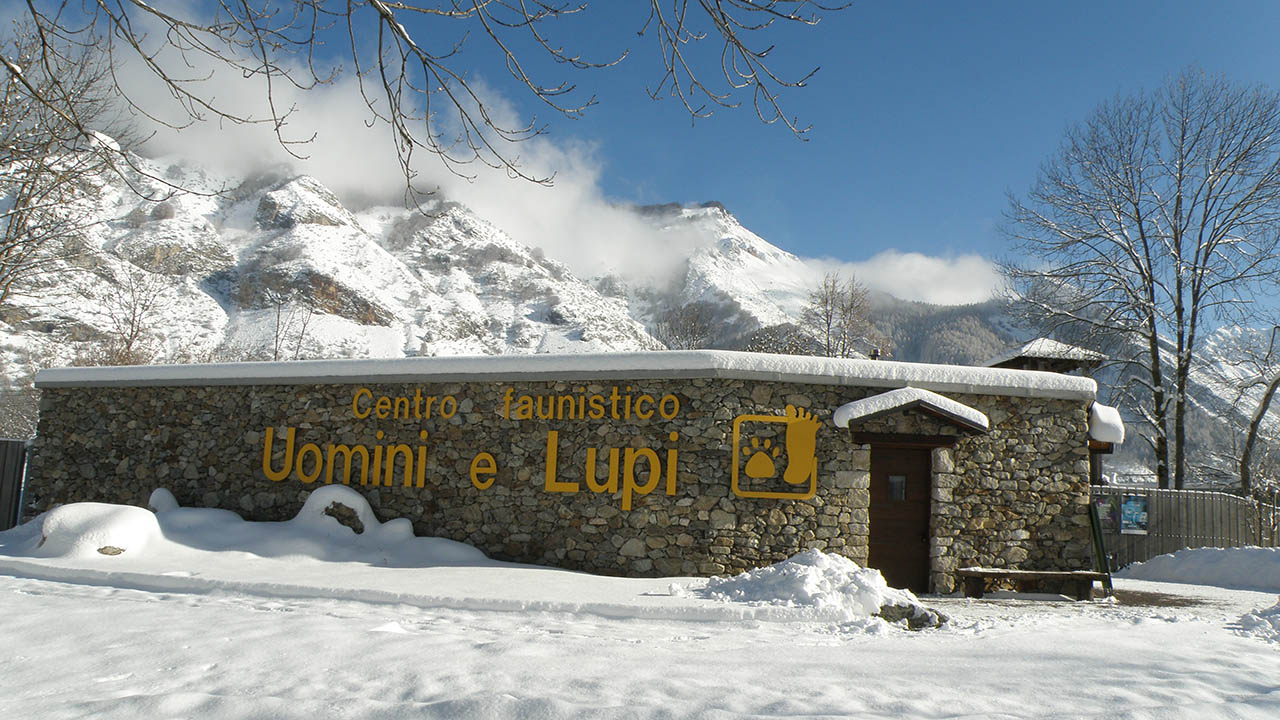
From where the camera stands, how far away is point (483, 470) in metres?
10.7

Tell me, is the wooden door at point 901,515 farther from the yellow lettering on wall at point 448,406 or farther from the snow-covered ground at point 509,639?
the yellow lettering on wall at point 448,406

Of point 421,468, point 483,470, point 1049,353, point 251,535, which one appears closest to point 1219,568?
point 1049,353

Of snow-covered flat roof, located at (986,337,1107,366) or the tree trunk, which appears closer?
snow-covered flat roof, located at (986,337,1107,366)

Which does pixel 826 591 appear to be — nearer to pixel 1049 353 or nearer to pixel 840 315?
pixel 1049 353

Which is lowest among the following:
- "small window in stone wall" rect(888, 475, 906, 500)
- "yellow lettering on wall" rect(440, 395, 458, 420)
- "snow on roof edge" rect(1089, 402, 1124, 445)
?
"small window in stone wall" rect(888, 475, 906, 500)

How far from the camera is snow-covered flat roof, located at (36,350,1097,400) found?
33.0 ft

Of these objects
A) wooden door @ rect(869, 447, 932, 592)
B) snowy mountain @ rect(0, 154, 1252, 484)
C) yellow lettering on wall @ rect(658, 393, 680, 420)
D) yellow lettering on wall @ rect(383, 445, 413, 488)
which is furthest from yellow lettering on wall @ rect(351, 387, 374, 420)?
snowy mountain @ rect(0, 154, 1252, 484)

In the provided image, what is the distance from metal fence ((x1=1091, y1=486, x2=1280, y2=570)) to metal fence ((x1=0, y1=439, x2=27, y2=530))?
19.6 meters

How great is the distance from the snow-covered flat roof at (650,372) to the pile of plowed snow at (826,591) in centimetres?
249

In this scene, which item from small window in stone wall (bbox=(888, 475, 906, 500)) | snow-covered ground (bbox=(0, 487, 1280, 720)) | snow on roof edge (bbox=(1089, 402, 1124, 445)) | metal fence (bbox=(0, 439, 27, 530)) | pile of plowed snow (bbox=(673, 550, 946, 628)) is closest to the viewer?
snow-covered ground (bbox=(0, 487, 1280, 720))

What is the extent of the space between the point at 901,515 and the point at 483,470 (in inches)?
215

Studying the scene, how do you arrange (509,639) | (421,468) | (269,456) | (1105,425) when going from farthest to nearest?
(269,456)
(1105,425)
(421,468)
(509,639)

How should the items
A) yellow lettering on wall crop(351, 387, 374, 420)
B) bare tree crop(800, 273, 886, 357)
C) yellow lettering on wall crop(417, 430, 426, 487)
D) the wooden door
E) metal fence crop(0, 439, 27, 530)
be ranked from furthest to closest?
bare tree crop(800, 273, 886, 357)
metal fence crop(0, 439, 27, 530)
yellow lettering on wall crop(351, 387, 374, 420)
yellow lettering on wall crop(417, 430, 426, 487)
the wooden door

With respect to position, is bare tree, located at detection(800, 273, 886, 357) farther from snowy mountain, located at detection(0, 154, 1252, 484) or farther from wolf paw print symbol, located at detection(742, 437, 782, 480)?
snowy mountain, located at detection(0, 154, 1252, 484)
